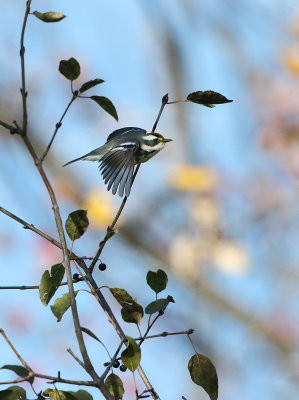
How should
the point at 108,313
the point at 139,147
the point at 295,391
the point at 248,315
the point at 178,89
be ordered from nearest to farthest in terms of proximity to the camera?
1. the point at 108,313
2. the point at 139,147
3. the point at 295,391
4. the point at 248,315
5. the point at 178,89

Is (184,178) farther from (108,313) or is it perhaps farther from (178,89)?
(108,313)

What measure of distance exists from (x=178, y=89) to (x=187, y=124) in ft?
1.28

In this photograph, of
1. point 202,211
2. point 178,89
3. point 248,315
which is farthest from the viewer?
point 178,89

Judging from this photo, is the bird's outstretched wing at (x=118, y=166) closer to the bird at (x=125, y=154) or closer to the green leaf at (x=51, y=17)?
the bird at (x=125, y=154)

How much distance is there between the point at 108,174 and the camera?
171cm

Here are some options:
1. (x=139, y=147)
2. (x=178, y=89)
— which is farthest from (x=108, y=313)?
(x=178, y=89)

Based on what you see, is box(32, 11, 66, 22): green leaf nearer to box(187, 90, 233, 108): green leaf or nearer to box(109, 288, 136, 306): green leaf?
box(187, 90, 233, 108): green leaf

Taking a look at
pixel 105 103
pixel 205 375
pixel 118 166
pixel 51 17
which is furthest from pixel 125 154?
pixel 205 375

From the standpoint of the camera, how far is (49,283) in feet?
3.32

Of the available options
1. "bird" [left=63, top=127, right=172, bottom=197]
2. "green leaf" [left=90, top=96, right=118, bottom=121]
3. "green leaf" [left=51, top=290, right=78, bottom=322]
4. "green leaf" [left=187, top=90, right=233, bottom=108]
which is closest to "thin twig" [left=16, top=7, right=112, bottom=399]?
"green leaf" [left=51, top=290, right=78, bottom=322]

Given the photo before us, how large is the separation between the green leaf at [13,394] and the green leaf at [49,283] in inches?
5.2

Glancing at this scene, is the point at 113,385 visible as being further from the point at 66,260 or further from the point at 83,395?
the point at 66,260

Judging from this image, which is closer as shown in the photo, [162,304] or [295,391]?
[162,304]

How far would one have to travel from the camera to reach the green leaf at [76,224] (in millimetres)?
1018
